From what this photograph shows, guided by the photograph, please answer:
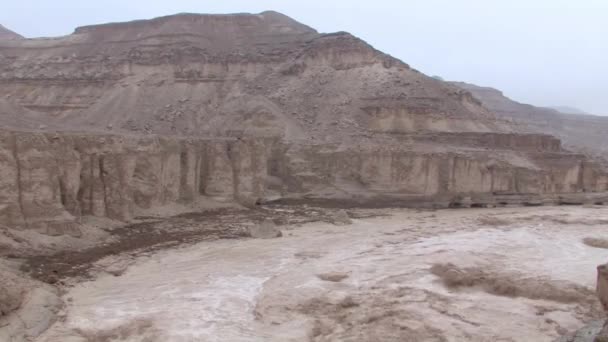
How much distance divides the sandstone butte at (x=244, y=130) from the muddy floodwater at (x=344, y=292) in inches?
213

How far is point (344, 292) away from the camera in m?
17.8

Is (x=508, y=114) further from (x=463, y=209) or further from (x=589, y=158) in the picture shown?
(x=463, y=209)

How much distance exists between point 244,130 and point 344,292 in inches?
1008

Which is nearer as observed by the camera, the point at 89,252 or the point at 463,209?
the point at 89,252

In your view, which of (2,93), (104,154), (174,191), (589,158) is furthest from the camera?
(2,93)

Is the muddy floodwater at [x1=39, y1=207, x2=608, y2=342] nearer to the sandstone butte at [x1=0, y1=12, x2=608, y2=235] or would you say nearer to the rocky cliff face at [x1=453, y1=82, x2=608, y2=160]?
the sandstone butte at [x1=0, y1=12, x2=608, y2=235]

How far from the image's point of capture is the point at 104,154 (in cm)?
2589

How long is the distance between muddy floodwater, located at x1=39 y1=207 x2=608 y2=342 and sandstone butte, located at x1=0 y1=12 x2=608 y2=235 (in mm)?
5406

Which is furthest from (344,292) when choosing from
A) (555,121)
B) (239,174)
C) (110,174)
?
(555,121)

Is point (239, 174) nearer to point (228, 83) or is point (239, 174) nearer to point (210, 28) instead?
point (228, 83)

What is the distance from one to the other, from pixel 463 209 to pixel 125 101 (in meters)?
28.1

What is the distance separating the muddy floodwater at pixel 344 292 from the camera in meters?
15.0

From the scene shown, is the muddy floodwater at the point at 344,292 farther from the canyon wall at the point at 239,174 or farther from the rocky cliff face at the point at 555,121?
the rocky cliff face at the point at 555,121

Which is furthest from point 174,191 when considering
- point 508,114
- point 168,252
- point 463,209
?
point 508,114
